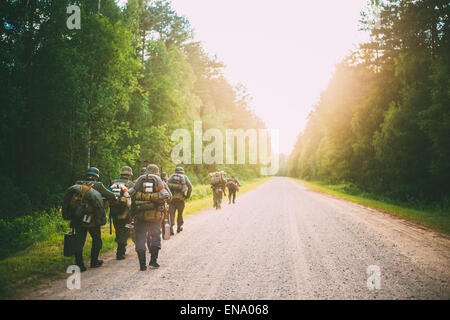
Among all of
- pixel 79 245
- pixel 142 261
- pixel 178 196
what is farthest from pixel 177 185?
pixel 79 245

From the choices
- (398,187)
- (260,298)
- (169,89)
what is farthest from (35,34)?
(398,187)

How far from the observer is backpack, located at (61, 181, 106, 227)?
529cm

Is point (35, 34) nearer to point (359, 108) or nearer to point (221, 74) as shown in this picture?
point (359, 108)

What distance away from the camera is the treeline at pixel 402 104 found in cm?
1444

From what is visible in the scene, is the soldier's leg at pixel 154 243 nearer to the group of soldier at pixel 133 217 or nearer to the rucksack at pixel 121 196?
the group of soldier at pixel 133 217

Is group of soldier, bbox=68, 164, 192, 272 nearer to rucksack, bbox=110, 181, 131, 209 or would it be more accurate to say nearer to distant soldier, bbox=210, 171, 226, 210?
rucksack, bbox=110, 181, 131, 209

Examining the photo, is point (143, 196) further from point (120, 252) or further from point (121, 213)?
point (120, 252)

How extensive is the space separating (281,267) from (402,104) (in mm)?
18386

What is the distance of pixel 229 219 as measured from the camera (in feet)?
37.7

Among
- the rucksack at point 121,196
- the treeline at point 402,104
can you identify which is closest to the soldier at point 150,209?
the rucksack at point 121,196

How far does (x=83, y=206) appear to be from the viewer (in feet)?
17.5

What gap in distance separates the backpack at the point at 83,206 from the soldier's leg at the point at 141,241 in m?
0.83
